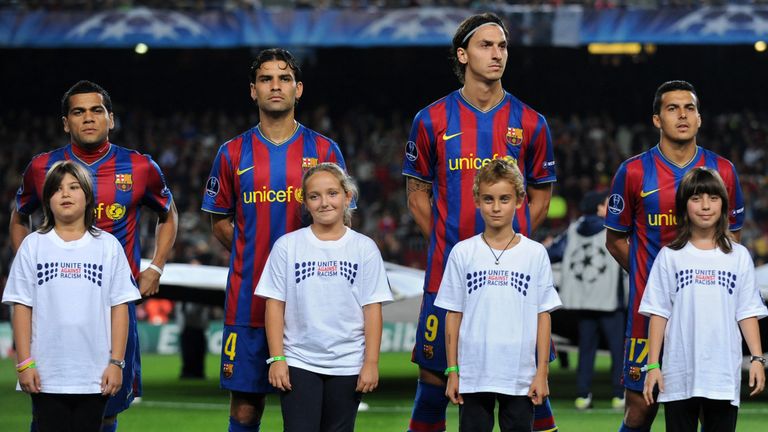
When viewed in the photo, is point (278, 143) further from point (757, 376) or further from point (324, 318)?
point (757, 376)

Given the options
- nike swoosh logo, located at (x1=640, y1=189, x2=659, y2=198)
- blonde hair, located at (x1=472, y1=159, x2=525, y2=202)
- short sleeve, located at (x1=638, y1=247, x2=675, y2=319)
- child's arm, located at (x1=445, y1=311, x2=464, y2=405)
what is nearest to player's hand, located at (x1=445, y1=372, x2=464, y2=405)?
child's arm, located at (x1=445, y1=311, x2=464, y2=405)

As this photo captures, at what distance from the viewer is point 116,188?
6285mm

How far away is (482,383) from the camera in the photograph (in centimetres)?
541

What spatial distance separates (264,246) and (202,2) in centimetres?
2015

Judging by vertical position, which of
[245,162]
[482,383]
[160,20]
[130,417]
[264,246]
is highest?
[160,20]

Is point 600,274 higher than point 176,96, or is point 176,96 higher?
point 176,96

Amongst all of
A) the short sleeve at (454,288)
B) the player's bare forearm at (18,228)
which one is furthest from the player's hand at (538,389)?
the player's bare forearm at (18,228)

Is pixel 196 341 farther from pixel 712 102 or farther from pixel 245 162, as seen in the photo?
pixel 712 102

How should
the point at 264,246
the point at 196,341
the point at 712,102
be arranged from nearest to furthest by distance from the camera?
the point at 264,246 → the point at 196,341 → the point at 712,102

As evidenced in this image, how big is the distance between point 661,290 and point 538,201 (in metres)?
0.80

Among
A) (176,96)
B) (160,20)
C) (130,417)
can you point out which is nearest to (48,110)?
(176,96)

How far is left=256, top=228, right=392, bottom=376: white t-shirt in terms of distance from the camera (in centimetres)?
553

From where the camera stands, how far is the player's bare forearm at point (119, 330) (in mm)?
5512

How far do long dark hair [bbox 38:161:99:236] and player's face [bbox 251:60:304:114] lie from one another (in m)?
0.96
